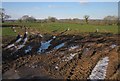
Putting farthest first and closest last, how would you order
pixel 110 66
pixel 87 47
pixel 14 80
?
pixel 87 47 → pixel 110 66 → pixel 14 80

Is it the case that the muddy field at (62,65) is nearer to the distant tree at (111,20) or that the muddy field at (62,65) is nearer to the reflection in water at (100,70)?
the reflection in water at (100,70)

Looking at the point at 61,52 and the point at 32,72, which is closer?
the point at 32,72

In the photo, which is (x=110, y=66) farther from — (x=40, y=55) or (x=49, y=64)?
(x=40, y=55)

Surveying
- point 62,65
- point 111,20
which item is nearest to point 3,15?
point 111,20

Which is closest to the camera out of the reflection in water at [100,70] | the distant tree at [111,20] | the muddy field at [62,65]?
the reflection in water at [100,70]

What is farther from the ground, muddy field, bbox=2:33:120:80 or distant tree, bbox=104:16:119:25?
muddy field, bbox=2:33:120:80

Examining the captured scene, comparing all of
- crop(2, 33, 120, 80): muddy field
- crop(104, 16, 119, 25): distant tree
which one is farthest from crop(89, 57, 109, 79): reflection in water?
crop(104, 16, 119, 25): distant tree

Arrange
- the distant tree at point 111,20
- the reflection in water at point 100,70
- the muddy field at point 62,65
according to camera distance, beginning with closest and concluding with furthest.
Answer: the reflection in water at point 100,70 → the muddy field at point 62,65 → the distant tree at point 111,20

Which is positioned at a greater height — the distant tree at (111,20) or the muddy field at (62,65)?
the muddy field at (62,65)

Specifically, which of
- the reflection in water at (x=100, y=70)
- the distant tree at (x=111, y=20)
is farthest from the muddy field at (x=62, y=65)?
the distant tree at (x=111, y=20)

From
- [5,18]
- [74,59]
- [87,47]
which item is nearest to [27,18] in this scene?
[5,18]

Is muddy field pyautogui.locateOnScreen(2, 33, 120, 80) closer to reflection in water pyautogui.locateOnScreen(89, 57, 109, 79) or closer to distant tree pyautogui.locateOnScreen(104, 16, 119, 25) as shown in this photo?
reflection in water pyautogui.locateOnScreen(89, 57, 109, 79)

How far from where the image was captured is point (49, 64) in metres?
12.0

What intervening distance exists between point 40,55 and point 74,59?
265 centimetres
